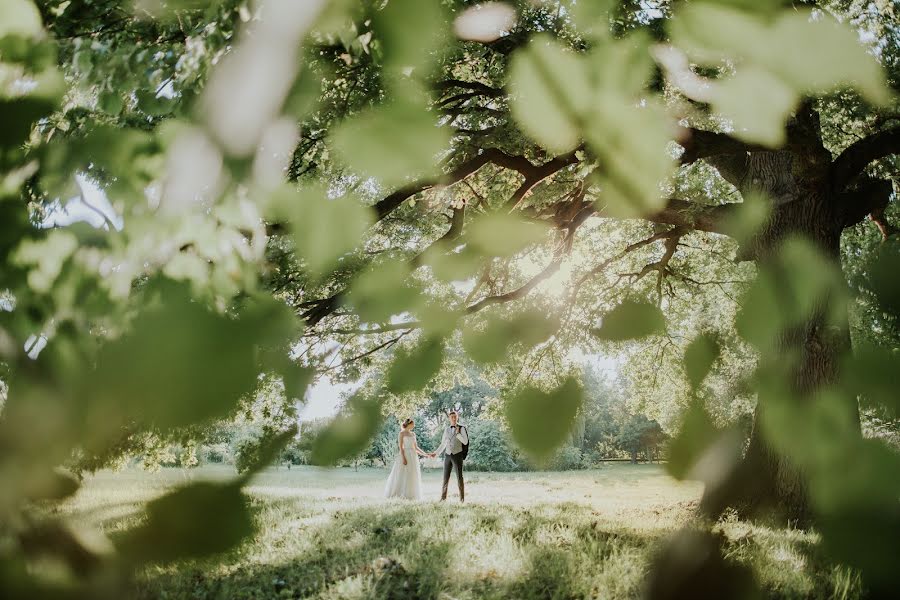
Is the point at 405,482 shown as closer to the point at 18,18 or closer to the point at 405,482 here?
the point at 405,482

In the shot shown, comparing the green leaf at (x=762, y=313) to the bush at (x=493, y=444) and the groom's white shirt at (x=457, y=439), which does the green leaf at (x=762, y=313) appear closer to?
the bush at (x=493, y=444)

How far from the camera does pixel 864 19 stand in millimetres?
5895

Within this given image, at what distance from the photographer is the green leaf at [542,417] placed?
46 centimetres

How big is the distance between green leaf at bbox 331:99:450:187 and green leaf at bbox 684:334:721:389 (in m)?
0.32

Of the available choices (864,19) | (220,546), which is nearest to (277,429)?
(220,546)

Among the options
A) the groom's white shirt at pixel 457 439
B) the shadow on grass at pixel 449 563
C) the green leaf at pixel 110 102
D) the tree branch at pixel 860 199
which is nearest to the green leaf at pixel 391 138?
the groom's white shirt at pixel 457 439

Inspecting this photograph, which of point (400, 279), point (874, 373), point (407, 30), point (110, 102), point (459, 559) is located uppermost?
point (110, 102)

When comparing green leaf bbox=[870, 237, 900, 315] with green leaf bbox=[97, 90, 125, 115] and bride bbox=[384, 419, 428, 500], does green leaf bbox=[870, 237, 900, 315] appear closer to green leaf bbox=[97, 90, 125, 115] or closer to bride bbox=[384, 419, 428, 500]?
green leaf bbox=[97, 90, 125, 115]

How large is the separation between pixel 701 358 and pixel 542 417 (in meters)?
0.16

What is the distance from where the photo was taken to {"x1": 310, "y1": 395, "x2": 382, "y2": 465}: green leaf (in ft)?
1.61

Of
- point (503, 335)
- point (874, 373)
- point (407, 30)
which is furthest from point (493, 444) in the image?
point (407, 30)

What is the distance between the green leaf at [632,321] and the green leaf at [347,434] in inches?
9.1

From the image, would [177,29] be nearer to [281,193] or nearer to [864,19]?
[281,193]

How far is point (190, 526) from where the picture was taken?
0.86ft
